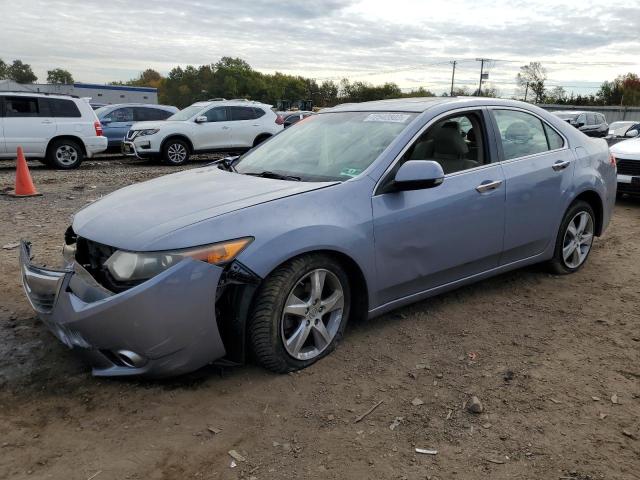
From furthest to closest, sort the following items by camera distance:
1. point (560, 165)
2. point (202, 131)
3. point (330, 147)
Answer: point (202, 131) → point (560, 165) → point (330, 147)

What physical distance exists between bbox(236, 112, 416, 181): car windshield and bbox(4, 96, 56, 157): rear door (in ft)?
33.3

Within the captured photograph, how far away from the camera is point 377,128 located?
3.88m

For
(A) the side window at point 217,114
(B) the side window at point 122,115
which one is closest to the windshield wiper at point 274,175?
(A) the side window at point 217,114

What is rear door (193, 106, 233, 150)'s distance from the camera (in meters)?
14.6

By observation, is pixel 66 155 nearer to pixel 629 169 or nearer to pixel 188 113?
pixel 188 113

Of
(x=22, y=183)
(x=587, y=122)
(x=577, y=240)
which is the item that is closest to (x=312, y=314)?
(x=577, y=240)

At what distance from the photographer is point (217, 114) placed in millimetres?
14945

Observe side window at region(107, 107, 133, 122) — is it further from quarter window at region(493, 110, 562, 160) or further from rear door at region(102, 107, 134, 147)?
quarter window at region(493, 110, 562, 160)

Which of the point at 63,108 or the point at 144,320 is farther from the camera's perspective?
the point at 63,108

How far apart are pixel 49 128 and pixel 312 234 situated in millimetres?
11743

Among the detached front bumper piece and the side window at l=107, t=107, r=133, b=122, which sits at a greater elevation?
the side window at l=107, t=107, r=133, b=122

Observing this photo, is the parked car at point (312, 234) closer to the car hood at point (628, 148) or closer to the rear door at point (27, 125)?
the car hood at point (628, 148)

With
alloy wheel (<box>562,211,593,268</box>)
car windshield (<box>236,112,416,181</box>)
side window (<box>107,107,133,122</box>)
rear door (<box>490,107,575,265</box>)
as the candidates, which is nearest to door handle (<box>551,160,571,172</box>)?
rear door (<box>490,107,575,265</box>)

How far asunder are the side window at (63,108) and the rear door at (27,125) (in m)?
0.14
